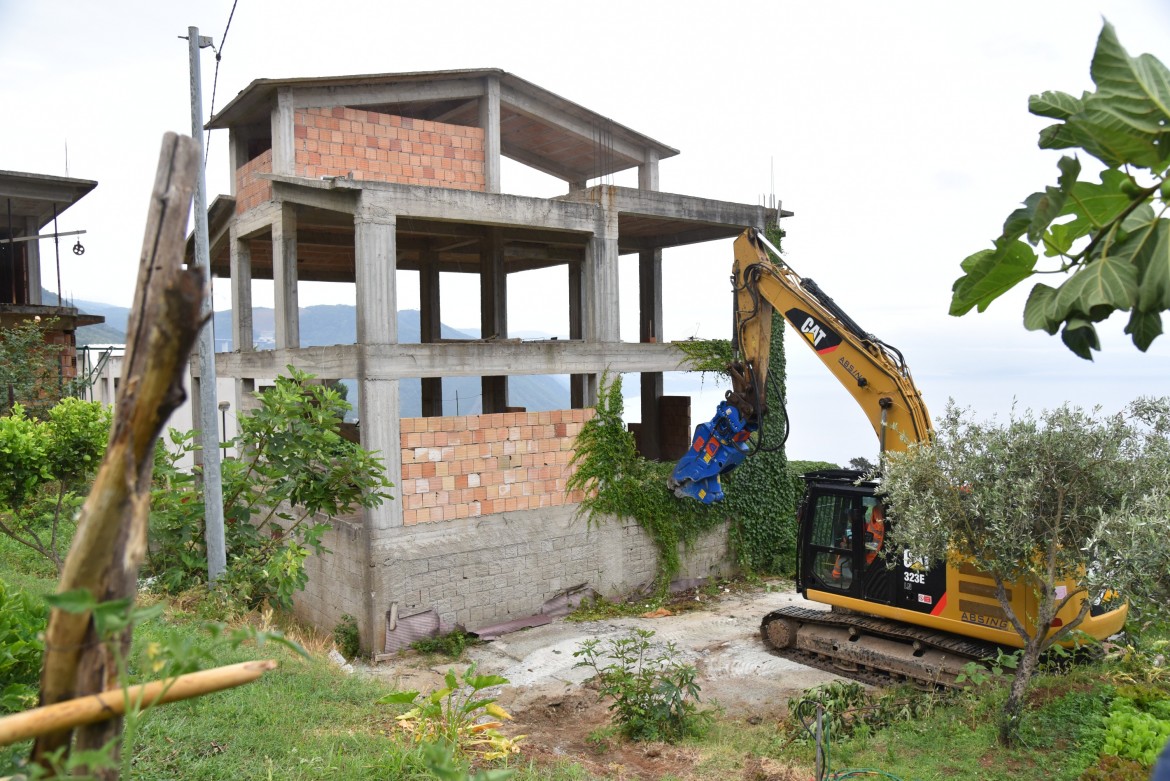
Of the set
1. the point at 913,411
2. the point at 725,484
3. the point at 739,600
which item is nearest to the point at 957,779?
the point at 913,411

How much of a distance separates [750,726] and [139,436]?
8.24m

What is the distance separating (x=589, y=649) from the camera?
934 centimetres

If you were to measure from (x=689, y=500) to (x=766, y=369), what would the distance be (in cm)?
341

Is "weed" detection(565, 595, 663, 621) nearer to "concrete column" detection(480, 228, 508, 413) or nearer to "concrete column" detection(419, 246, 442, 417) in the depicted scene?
"concrete column" detection(480, 228, 508, 413)

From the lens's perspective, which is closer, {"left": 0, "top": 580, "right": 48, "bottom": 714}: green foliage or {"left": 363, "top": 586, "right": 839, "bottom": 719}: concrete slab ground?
{"left": 0, "top": 580, "right": 48, "bottom": 714}: green foliage

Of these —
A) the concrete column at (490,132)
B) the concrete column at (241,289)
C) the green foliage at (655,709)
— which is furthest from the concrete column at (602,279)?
the green foliage at (655,709)

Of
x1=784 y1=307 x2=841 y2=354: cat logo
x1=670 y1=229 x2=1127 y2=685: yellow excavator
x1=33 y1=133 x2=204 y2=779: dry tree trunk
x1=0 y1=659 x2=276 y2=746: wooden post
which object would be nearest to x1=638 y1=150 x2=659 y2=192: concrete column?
x1=670 y1=229 x2=1127 y2=685: yellow excavator

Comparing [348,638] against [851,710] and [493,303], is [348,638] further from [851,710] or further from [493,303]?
[493,303]

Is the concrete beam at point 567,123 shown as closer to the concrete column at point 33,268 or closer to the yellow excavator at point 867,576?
the yellow excavator at point 867,576

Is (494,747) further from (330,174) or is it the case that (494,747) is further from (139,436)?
(330,174)

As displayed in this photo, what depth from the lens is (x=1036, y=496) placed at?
24.3 feet

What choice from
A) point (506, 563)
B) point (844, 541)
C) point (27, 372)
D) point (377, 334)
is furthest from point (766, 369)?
point (27, 372)

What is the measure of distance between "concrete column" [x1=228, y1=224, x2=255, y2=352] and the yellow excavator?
9.62 metres

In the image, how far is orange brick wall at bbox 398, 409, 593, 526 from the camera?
12.4m
